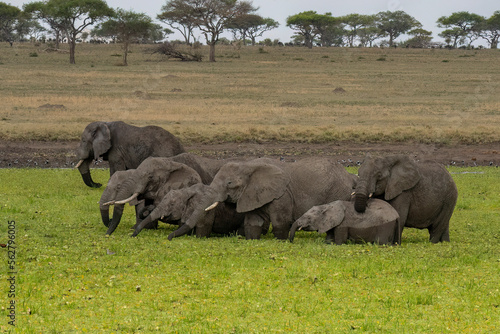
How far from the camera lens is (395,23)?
116188 mm

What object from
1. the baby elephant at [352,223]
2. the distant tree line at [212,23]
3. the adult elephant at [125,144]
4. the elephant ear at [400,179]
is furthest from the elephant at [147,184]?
the distant tree line at [212,23]

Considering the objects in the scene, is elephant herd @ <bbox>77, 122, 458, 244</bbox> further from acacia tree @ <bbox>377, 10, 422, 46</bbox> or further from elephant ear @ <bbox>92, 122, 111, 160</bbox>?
acacia tree @ <bbox>377, 10, 422, 46</bbox>

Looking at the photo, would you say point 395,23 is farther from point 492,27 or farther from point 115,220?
point 115,220

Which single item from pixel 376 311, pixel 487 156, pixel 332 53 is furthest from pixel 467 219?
pixel 332 53

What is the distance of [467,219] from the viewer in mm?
16844

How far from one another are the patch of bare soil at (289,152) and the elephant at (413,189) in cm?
1233

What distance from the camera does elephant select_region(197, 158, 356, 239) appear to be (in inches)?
530

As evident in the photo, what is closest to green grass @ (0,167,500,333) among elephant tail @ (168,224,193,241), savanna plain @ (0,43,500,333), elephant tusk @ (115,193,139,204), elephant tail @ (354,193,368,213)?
savanna plain @ (0,43,500,333)

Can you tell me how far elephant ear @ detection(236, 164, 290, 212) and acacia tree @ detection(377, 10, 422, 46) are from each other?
106m

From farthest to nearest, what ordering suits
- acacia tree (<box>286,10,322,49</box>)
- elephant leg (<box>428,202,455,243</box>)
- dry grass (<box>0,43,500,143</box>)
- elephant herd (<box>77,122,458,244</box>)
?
acacia tree (<box>286,10,322,49</box>)
dry grass (<box>0,43,500,143</box>)
elephant leg (<box>428,202,455,243</box>)
elephant herd (<box>77,122,458,244</box>)

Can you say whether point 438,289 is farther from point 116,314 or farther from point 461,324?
point 116,314

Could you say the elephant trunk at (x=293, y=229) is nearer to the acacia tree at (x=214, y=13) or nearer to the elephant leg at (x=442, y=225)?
the elephant leg at (x=442, y=225)

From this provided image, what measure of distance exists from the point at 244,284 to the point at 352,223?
12.1ft

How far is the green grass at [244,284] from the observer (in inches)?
319
